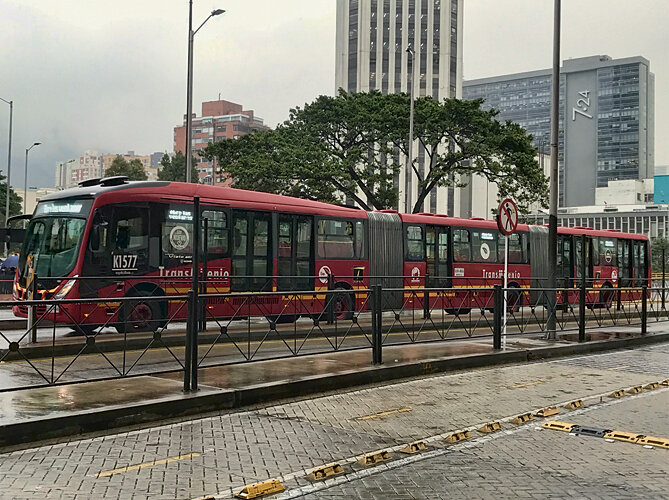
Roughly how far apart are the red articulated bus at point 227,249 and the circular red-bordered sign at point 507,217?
1.72 m


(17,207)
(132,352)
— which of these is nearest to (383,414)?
(132,352)

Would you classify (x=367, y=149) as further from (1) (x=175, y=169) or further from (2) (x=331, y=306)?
(2) (x=331, y=306)

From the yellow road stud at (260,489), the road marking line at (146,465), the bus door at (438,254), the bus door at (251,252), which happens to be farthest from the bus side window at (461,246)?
the yellow road stud at (260,489)

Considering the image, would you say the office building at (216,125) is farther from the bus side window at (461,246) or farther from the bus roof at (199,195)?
the bus roof at (199,195)

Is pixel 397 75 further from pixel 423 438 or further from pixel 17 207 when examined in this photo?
pixel 423 438

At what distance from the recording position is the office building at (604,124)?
186 metres

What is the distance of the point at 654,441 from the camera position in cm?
795

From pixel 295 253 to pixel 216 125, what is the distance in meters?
132

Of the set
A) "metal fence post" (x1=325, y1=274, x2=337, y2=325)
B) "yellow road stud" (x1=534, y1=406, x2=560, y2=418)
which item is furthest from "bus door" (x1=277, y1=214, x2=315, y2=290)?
"yellow road stud" (x1=534, y1=406, x2=560, y2=418)

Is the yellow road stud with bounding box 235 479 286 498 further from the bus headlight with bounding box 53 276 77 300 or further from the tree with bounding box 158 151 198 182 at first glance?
the tree with bounding box 158 151 198 182

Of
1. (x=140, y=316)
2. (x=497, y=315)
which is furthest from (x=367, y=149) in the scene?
(x=140, y=316)

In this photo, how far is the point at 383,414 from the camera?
930 cm

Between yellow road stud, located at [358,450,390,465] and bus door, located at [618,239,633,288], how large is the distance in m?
31.0

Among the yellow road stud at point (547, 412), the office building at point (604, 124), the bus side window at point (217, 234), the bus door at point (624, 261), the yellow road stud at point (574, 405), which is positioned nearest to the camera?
the yellow road stud at point (547, 412)
